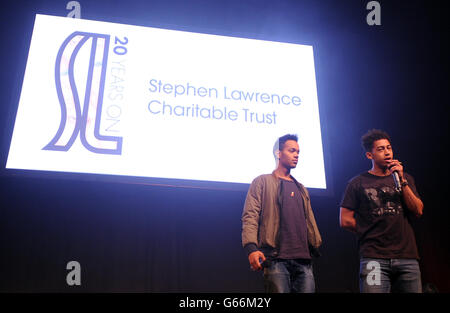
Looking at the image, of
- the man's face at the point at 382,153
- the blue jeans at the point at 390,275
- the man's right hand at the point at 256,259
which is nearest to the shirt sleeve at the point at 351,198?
the man's face at the point at 382,153

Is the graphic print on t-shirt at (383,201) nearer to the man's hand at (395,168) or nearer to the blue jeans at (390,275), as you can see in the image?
the man's hand at (395,168)

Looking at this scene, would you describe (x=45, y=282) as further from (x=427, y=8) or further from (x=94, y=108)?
(x=427, y=8)

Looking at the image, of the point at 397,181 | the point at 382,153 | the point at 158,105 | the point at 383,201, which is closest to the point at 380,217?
the point at 383,201

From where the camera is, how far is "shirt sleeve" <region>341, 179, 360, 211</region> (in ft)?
6.67

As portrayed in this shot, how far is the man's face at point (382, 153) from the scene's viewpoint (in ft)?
6.82

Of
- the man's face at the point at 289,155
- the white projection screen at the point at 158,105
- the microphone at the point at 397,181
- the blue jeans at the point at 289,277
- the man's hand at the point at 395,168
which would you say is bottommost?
the blue jeans at the point at 289,277

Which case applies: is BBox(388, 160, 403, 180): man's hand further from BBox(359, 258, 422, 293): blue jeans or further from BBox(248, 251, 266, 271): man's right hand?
Answer: BBox(248, 251, 266, 271): man's right hand

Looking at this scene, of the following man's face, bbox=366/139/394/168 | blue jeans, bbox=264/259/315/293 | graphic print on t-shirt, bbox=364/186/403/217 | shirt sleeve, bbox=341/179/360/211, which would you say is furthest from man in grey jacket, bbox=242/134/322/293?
man's face, bbox=366/139/394/168

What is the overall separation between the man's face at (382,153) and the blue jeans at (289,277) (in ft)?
2.13

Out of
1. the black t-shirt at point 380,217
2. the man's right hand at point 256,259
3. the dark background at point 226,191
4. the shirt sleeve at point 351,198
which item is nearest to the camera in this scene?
the man's right hand at point 256,259

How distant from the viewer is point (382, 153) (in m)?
2.09

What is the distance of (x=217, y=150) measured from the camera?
2.42 m

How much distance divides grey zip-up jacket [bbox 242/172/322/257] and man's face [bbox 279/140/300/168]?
0.10 m
